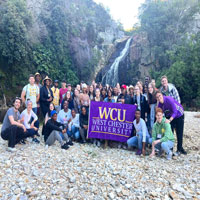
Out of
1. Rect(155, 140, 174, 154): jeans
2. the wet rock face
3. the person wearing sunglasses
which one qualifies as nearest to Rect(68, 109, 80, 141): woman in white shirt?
the person wearing sunglasses

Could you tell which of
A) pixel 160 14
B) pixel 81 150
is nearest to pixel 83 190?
pixel 81 150

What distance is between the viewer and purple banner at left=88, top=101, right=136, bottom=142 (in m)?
5.68

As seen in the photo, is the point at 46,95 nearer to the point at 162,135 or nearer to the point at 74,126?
the point at 74,126

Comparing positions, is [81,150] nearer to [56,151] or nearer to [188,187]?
[56,151]

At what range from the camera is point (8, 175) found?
12.2 ft

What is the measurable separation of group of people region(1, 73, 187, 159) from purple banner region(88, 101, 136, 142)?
256 millimetres

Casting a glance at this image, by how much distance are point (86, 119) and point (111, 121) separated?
969mm

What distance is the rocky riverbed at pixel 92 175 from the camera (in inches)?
131

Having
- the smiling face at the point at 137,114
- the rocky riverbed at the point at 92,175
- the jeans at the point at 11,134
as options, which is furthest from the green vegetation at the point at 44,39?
the smiling face at the point at 137,114

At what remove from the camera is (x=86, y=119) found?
6191 millimetres

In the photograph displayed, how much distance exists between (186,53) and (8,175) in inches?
703

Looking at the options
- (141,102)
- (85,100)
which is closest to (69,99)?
(85,100)

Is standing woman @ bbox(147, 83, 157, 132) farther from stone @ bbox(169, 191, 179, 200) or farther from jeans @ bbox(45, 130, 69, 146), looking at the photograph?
jeans @ bbox(45, 130, 69, 146)

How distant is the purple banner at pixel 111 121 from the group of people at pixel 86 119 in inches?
10.1
